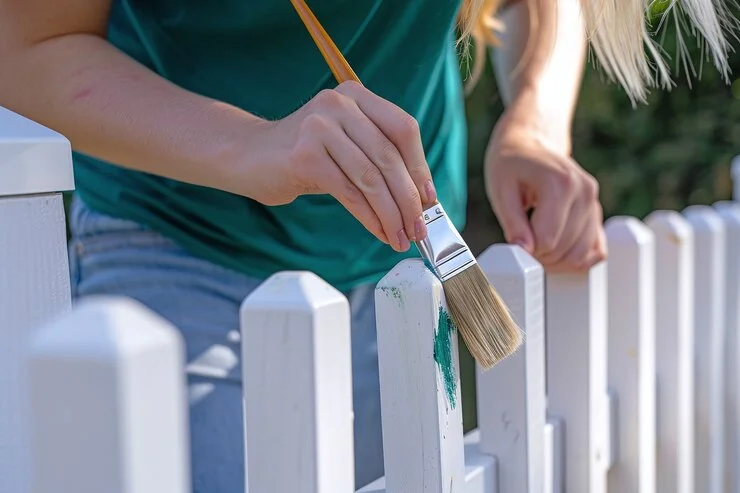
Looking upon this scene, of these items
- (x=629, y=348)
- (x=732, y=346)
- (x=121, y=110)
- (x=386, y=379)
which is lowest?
(x=732, y=346)

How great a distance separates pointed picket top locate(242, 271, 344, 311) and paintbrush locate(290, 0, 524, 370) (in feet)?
0.49

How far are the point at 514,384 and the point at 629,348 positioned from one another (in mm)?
404

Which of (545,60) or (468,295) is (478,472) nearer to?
(468,295)

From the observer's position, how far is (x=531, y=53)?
1.47m

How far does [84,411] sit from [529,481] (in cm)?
65

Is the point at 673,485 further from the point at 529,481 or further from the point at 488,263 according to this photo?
the point at 488,263

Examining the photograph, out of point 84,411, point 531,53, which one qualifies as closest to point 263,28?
point 531,53

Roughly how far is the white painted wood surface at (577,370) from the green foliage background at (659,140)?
5.59 ft

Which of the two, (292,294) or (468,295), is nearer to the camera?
(292,294)

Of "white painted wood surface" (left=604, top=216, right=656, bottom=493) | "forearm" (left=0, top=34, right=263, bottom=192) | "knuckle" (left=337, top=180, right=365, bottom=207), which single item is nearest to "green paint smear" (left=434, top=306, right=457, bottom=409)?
"knuckle" (left=337, top=180, right=365, bottom=207)

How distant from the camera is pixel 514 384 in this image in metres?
1.03

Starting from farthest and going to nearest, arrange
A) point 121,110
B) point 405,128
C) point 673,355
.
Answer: point 673,355
point 121,110
point 405,128

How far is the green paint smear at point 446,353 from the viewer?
2.63 feet

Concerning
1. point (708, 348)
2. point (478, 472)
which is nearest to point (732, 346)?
point (708, 348)
